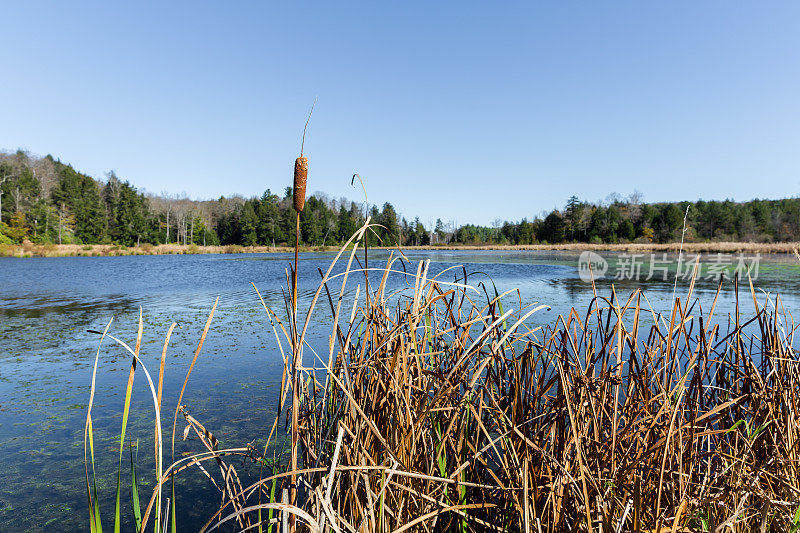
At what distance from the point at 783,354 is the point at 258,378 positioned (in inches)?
168

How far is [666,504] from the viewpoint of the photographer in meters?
1.49

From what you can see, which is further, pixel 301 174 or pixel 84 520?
pixel 84 520

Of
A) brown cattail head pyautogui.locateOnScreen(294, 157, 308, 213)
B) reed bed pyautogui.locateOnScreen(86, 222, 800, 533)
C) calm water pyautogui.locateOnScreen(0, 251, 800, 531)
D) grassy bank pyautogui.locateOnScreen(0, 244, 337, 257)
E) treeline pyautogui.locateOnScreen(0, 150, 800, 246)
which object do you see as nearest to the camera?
brown cattail head pyautogui.locateOnScreen(294, 157, 308, 213)

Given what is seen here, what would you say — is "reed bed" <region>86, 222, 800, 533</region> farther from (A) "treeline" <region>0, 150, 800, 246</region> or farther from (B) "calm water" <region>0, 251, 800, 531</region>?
(A) "treeline" <region>0, 150, 800, 246</region>

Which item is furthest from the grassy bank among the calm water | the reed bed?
the reed bed

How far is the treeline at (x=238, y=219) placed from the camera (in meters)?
44.7

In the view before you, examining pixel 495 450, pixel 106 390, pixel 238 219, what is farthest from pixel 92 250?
pixel 495 450

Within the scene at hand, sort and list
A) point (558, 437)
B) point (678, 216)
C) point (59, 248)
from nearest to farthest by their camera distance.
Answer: point (558, 437) → point (59, 248) → point (678, 216)

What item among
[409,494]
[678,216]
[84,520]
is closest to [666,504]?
[409,494]

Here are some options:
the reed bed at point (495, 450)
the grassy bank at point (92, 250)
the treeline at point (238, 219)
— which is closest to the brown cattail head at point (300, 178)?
the reed bed at point (495, 450)

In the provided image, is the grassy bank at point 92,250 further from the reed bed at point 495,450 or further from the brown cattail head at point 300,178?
the brown cattail head at point 300,178

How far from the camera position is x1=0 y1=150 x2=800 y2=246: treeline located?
1759 inches

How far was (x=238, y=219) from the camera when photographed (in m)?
62.1

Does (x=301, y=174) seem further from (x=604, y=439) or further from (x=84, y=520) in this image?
(x=84, y=520)
